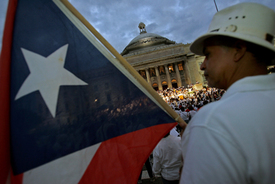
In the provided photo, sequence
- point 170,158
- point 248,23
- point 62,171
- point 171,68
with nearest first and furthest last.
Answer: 1. point 248,23
2. point 62,171
3. point 170,158
4. point 171,68

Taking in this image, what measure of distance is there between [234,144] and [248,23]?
2.01ft

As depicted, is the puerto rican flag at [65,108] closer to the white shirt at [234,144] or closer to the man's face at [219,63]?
the man's face at [219,63]

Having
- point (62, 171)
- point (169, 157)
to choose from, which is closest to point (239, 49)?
point (62, 171)

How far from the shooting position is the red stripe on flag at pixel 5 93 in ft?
3.28

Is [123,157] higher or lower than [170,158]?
higher

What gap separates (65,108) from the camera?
1.23 metres

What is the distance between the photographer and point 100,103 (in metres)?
1.35

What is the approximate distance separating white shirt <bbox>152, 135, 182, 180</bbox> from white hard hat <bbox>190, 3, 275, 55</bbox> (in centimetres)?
196

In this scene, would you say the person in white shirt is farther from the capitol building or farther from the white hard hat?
the capitol building

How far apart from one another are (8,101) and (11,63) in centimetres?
34

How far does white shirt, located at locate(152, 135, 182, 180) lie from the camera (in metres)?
2.27

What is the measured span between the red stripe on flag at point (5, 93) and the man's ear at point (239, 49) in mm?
1649

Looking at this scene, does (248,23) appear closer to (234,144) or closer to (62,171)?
(234,144)

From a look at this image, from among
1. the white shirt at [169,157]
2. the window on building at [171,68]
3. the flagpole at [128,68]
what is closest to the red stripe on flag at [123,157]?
the flagpole at [128,68]
